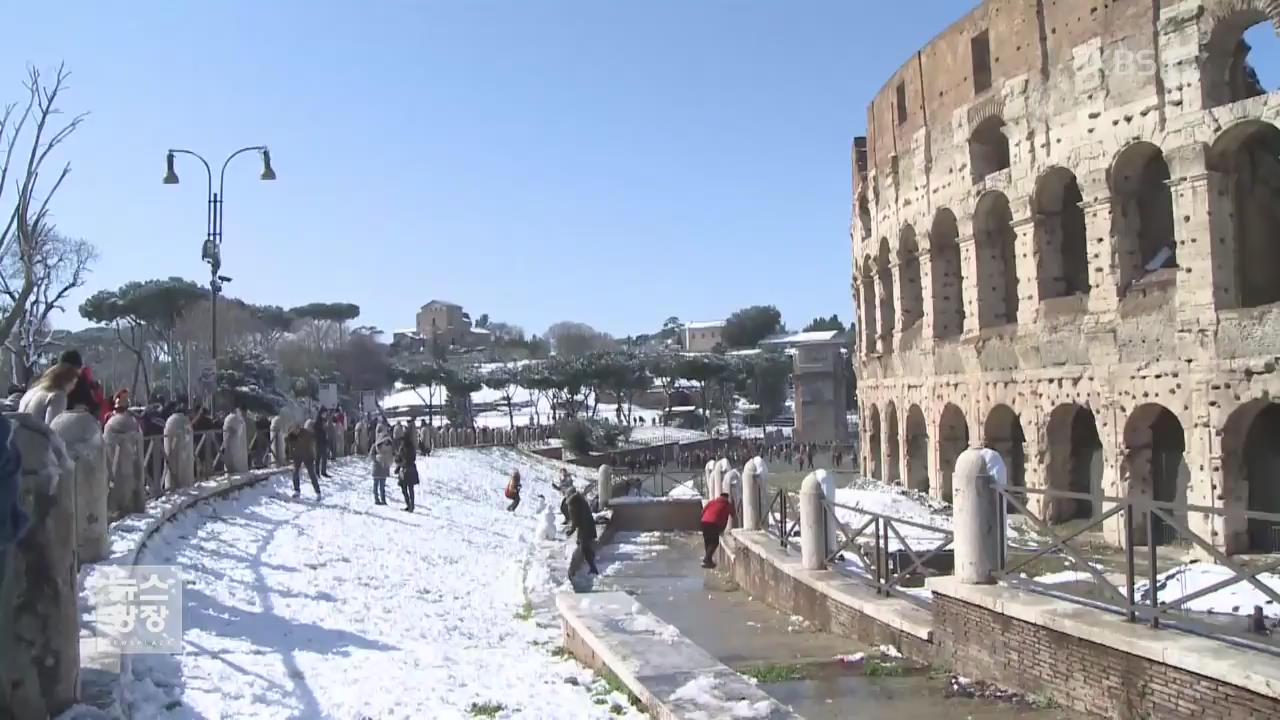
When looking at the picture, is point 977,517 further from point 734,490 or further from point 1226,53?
point 1226,53

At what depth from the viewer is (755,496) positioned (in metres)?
17.8

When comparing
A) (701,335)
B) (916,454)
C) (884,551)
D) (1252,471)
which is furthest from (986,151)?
(701,335)

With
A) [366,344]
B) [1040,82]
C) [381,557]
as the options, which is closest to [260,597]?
[381,557]

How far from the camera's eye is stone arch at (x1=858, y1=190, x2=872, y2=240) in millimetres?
31594

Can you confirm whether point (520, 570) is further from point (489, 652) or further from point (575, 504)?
point (489, 652)

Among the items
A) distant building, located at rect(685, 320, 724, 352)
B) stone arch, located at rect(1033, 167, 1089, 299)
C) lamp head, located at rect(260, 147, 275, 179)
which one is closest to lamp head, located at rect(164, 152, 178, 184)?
lamp head, located at rect(260, 147, 275, 179)

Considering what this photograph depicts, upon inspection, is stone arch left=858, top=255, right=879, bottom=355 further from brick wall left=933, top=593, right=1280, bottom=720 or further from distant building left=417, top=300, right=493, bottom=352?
distant building left=417, top=300, right=493, bottom=352

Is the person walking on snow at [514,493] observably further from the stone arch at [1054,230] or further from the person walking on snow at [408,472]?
the stone arch at [1054,230]

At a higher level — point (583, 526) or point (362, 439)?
point (362, 439)

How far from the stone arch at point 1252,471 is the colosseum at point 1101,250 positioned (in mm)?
37

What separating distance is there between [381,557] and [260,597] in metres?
4.41

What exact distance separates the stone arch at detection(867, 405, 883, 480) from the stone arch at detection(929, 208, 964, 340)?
633 cm

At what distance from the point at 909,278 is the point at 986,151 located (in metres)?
5.38

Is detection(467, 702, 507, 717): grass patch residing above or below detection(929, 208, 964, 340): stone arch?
below
